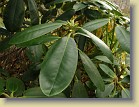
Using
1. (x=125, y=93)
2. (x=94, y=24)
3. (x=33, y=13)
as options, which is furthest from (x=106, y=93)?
(x=33, y=13)

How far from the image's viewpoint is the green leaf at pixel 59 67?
2.04 feet

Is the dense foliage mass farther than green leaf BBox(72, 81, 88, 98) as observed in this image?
No

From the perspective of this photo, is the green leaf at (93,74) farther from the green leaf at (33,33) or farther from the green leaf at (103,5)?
the green leaf at (103,5)

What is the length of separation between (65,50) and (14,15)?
0.25m

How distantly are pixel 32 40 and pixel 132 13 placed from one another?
0.32 metres

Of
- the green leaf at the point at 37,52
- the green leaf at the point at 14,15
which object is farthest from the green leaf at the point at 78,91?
the green leaf at the point at 14,15

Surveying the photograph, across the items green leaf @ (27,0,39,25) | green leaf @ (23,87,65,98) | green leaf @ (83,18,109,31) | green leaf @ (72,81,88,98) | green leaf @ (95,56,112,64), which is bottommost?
green leaf @ (72,81,88,98)

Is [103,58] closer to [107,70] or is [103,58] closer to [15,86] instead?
[107,70]

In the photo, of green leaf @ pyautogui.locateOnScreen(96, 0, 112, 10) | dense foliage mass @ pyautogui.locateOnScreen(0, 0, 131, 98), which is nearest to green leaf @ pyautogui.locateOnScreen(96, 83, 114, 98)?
dense foliage mass @ pyautogui.locateOnScreen(0, 0, 131, 98)

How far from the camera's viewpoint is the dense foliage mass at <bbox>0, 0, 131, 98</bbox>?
665 millimetres

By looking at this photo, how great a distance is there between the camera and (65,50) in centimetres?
66

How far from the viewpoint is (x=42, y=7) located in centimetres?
98

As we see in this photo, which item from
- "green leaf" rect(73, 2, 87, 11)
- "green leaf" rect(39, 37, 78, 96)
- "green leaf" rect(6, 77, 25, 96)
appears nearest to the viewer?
"green leaf" rect(39, 37, 78, 96)

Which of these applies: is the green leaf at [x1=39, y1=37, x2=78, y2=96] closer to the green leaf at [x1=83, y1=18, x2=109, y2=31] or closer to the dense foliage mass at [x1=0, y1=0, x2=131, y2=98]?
the dense foliage mass at [x1=0, y1=0, x2=131, y2=98]
